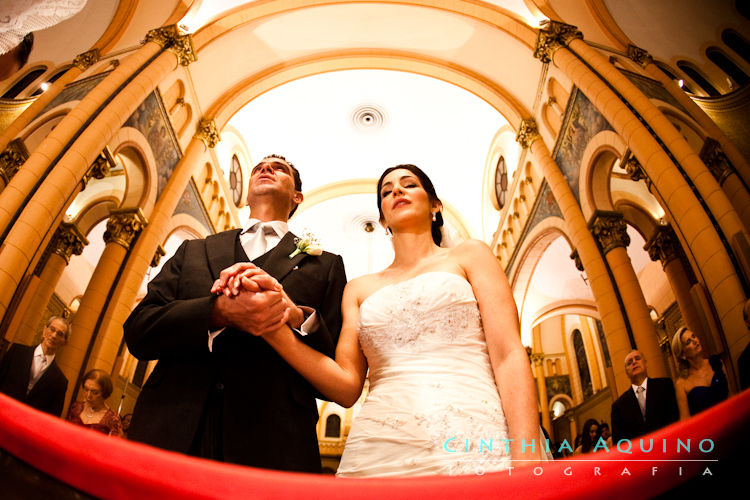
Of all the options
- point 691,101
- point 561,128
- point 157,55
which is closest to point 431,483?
point 691,101

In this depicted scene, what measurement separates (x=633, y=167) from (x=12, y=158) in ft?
22.7

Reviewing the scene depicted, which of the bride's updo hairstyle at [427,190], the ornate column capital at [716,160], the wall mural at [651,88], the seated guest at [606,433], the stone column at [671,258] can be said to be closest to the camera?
the bride's updo hairstyle at [427,190]

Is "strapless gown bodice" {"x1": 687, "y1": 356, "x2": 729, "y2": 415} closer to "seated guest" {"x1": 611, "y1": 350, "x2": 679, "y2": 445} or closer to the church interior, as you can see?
the church interior

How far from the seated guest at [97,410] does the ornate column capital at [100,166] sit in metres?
2.41

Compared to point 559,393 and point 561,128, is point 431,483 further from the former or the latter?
point 559,393

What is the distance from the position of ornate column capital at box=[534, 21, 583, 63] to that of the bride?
253 inches

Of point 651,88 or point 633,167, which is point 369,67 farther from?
point 633,167

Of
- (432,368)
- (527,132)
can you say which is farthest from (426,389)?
(527,132)

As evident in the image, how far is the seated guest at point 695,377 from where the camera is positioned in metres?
3.00

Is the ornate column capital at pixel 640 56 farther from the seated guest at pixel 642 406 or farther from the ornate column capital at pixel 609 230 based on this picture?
the seated guest at pixel 642 406

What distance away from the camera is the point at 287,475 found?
1.98 feet

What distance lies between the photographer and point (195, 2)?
296 inches

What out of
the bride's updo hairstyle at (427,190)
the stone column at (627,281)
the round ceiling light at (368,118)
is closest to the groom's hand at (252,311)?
the bride's updo hairstyle at (427,190)

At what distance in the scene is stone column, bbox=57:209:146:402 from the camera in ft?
18.6
